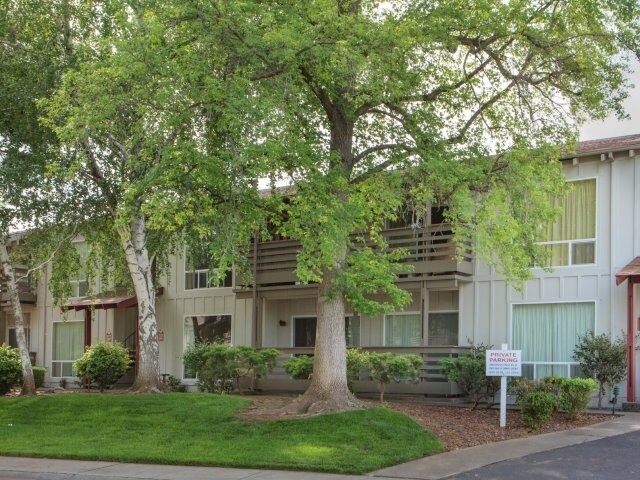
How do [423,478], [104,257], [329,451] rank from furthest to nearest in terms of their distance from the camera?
[104,257]
[329,451]
[423,478]

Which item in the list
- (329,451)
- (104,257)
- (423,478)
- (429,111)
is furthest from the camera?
(104,257)

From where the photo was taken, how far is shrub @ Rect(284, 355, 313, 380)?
21.5 m

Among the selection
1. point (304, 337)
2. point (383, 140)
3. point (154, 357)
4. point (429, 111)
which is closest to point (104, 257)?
point (154, 357)

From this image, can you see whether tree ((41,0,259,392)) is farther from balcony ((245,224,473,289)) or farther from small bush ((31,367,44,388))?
small bush ((31,367,44,388))

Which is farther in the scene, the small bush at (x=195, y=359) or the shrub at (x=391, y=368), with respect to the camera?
the small bush at (x=195, y=359)

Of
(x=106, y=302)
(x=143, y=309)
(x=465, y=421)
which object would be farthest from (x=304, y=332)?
(x=465, y=421)

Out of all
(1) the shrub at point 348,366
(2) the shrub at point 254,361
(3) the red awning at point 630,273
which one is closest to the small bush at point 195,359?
(2) the shrub at point 254,361

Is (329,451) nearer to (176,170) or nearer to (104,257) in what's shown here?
(176,170)

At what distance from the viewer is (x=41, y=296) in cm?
3381

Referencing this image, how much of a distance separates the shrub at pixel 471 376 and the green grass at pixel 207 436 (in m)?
3.84

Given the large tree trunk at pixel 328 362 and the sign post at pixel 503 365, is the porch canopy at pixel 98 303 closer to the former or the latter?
the large tree trunk at pixel 328 362

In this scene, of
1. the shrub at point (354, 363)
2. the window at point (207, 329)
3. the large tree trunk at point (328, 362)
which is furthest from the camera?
the window at point (207, 329)

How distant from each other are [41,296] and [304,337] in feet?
42.7

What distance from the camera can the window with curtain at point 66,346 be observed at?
32.3 meters
